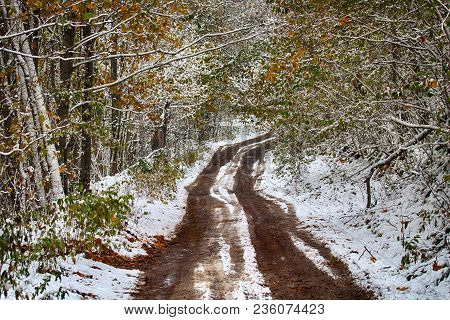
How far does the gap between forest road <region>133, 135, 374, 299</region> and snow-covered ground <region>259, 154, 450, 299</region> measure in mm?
376

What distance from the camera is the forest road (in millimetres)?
7070

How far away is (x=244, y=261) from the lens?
352 inches

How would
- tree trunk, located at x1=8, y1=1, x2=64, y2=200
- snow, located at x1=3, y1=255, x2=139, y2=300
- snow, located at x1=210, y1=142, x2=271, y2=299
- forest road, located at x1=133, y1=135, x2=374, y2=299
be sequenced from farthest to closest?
tree trunk, located at x1=8, y1=1, x2=64, y2=200 → forest road, located at x1=133, y1=135, x2=374, y2=299 → snow, located at x1=210, y1=142, x2=271, y2=299 → snow, located at x1=3, y1=255, x2=139, y2=300

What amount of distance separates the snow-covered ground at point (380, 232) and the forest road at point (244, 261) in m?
0.38

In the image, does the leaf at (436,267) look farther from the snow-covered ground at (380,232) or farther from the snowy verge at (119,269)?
the snowy verge at (119,269)

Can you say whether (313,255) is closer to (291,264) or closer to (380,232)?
(291,264)

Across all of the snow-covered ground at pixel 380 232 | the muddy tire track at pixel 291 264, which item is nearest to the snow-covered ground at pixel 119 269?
the muddy tire track at pixel 291 264

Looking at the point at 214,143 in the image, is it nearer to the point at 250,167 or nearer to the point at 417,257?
the point at 250,167

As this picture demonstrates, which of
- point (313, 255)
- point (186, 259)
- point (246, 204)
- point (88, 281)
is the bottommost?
point (246, 204)

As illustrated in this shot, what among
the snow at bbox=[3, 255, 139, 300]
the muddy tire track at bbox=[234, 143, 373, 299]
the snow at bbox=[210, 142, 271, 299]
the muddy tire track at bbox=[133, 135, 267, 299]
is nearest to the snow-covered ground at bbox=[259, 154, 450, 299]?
the muddy tire track at bbox=[234, 143, 373, 299]

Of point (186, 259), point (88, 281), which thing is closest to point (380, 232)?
point (186, 259)

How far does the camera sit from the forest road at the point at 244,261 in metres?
7.07

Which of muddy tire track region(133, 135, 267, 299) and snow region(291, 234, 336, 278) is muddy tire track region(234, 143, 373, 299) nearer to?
snow region(291, 234, 336, 278)

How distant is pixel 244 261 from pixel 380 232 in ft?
11.3
